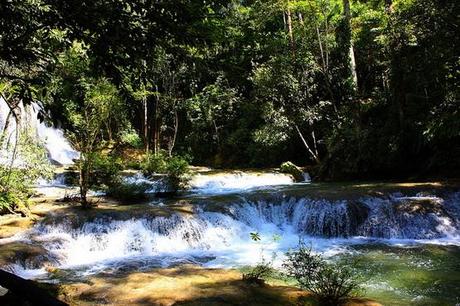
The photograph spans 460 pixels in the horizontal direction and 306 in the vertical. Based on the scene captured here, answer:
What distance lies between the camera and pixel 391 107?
59.3ft

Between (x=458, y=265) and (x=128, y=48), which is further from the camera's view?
(x=458, y=265)

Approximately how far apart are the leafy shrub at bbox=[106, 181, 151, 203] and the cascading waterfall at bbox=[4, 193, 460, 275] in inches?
136

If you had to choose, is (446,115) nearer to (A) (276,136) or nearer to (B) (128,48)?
(B) (128,48)

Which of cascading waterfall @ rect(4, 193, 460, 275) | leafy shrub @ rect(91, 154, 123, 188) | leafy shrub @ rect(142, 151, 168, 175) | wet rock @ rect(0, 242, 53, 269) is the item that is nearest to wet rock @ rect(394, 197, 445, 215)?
cascading waterfall @ rect(4, 193, 460, 275)

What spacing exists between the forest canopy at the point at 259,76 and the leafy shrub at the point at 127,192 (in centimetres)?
257

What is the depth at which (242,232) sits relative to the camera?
1227 cm

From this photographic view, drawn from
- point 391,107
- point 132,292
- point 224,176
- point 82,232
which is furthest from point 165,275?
point 391,107

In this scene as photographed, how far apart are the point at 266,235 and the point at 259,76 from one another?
10752mm

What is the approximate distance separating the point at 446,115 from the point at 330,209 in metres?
3.72

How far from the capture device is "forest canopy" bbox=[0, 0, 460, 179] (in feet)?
9.84


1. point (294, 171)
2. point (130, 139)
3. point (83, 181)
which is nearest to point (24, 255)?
point (83, 181)

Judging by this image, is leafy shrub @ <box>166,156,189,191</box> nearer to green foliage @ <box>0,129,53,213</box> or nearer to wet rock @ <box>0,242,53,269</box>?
green foliage @ <box>0,129,53,213</box>

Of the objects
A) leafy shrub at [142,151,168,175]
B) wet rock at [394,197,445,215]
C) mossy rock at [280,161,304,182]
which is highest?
leafy shrub at [142,151,168,175]

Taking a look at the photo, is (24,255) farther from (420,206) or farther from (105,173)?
(420,206)
